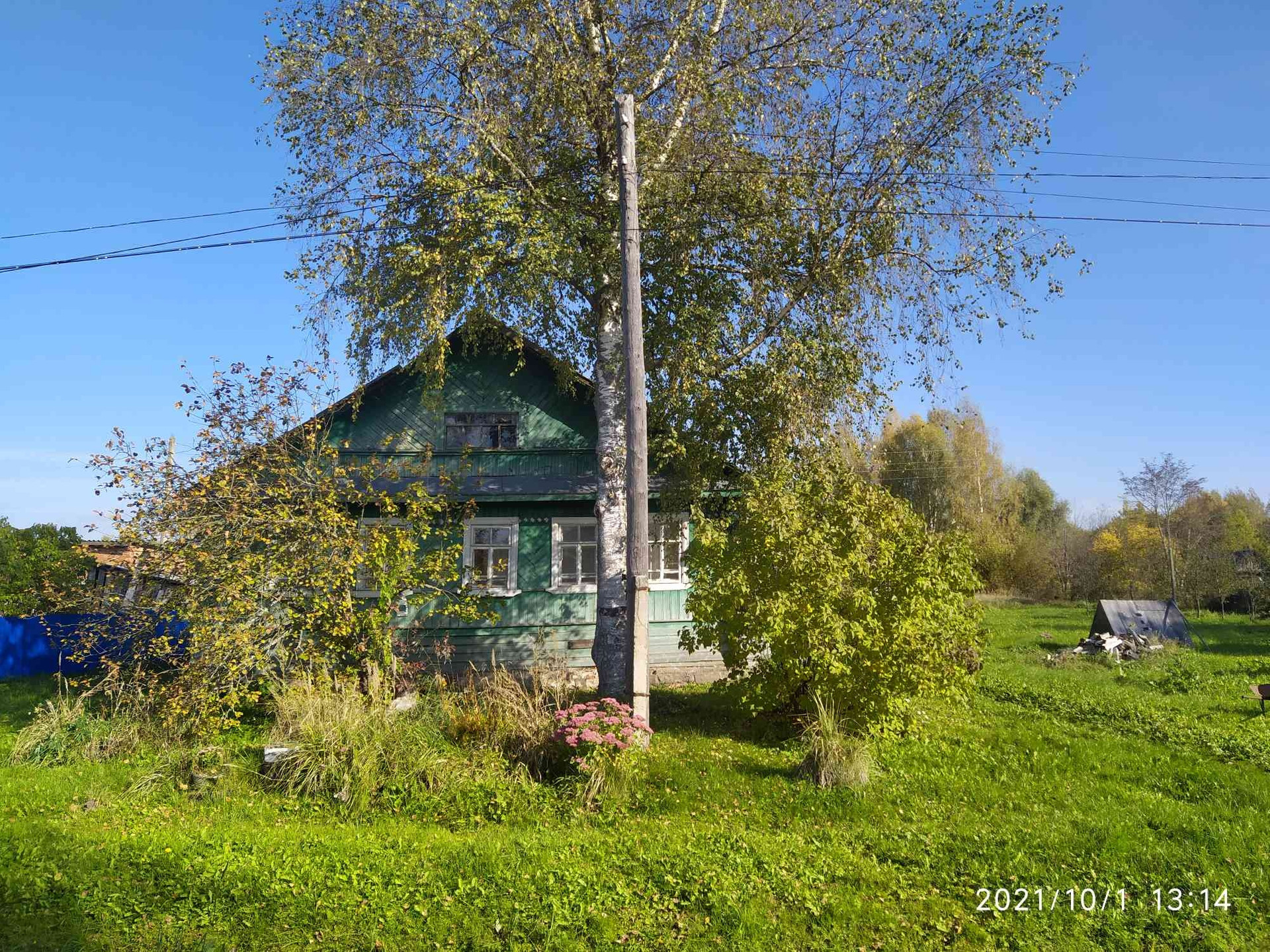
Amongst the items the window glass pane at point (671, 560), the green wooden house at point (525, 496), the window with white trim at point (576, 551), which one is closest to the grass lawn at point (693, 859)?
the green wooden house at point (525, 496)

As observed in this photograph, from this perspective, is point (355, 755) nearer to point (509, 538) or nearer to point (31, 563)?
point (509, 538)

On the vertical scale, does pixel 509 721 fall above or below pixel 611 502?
below

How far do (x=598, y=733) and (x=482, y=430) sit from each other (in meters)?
8.61

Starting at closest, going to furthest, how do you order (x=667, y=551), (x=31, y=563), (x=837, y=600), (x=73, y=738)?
(x=837, y=600) → (x=73, y=738) → (x=667, y=551) → (x=31, y=563)

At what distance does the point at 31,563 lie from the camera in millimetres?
18719

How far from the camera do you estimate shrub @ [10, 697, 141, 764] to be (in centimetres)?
909

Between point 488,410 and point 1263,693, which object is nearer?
point 1263,693

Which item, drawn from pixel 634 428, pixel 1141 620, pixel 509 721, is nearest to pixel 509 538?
pixel 509 721

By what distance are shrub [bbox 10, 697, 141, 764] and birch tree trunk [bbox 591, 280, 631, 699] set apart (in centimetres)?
586

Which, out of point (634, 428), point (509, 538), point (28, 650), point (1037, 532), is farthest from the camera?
point (1037, 532)

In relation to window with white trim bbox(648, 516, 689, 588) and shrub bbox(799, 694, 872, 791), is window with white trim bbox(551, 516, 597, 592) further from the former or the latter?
shrub bbox(799, 694, 872, 791)

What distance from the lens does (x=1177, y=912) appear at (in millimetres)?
5293

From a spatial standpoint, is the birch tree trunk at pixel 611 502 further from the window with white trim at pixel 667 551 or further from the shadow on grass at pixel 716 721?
the window with white trim at pixel 667 551

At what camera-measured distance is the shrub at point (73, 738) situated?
9086 mm
